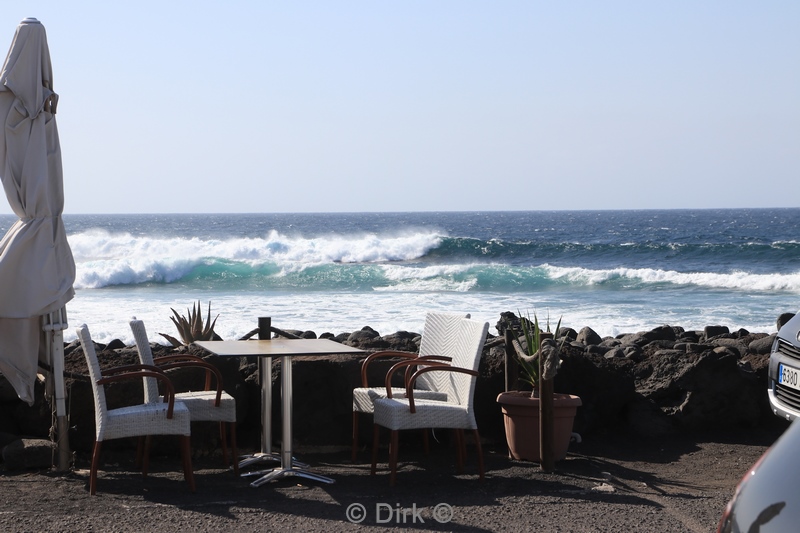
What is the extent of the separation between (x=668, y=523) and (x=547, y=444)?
109cm

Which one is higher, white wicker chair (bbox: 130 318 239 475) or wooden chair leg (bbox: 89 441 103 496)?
white wicker chair (bbox: 130 318 239 475)

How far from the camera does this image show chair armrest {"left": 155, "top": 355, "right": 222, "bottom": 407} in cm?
529

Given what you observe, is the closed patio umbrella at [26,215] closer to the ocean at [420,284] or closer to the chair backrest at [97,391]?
the chair backrest at [97,391]

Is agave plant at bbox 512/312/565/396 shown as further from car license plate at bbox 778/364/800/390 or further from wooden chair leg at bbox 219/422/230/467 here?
wooden chair leg at bbox 219/422/230/467

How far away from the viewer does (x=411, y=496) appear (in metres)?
4.82

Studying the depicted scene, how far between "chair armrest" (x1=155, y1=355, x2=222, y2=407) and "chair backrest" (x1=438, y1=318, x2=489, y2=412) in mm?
1347

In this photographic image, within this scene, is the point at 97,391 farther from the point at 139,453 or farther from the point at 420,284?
the point at 420,284

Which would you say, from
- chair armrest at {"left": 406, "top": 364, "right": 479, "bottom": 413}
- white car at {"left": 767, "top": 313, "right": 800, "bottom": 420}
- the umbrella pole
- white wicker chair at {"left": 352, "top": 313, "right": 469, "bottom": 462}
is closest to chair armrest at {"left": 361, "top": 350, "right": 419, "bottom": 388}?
white wicker chair at {"left": 352, "top": 313, "right": 469, "bottom": 462}

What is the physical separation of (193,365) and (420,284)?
19.8 meters

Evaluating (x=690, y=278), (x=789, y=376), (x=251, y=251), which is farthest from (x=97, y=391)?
(x=251, y=251)

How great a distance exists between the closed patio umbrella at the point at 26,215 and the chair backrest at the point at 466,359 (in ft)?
7.23

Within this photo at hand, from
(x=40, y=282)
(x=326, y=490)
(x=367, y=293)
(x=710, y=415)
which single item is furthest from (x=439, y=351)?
(x=367, y=293)

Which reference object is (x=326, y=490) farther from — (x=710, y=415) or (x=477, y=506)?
(x=710, y=415)

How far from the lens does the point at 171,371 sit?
19.4ft
